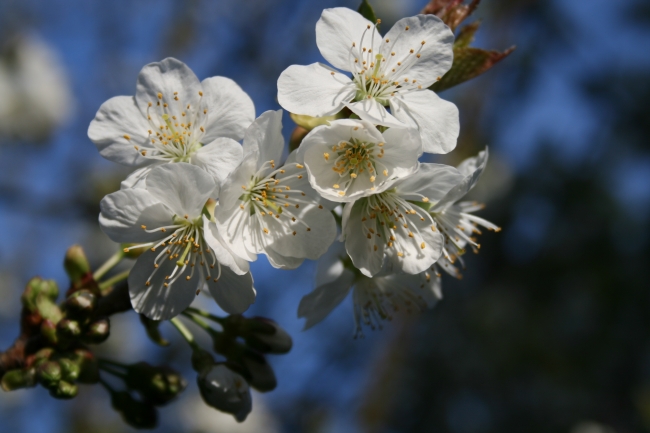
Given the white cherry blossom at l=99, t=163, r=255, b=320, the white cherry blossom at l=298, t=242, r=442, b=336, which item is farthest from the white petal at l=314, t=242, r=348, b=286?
the white cherry blossom at l=99, t=163, r=255, b=320

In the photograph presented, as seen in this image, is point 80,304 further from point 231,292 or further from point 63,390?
point 231,292

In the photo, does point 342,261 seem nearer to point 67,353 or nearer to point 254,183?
point 254,183

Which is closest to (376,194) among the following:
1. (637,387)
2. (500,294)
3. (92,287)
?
(92,287)

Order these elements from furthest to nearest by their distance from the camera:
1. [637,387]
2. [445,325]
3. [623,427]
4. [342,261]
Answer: [445,325] → [637,387] → [623,427] → [342,261]

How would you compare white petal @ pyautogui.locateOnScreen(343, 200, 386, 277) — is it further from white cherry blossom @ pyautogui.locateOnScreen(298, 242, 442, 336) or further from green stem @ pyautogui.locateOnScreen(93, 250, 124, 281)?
green stem @ pyautogui.locateOnScreen(93, 250, 124, 281)

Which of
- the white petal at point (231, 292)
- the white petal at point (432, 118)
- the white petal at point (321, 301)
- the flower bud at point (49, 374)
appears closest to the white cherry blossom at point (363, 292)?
the white petal at point (321, 301)

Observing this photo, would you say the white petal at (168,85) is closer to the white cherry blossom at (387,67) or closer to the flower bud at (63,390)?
the white cherry blossom at (387,67)
